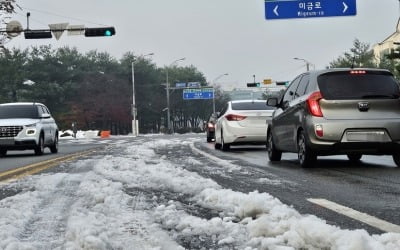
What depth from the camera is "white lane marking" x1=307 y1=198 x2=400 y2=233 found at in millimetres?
3883

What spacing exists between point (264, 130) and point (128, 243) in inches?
450

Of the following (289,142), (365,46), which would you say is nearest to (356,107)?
(289,142)

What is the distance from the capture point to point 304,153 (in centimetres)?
884

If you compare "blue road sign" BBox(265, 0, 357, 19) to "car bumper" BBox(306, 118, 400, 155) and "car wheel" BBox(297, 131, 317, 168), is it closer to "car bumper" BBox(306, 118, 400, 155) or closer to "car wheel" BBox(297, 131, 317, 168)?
"car wheel" BBox(297, 131, 317, 168)

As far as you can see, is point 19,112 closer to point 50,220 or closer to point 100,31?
point 50,220

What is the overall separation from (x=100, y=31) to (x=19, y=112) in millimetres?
13465

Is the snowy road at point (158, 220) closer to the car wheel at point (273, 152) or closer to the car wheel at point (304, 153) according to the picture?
the car wheel at point (304, 153)

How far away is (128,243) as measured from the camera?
3.48 meters

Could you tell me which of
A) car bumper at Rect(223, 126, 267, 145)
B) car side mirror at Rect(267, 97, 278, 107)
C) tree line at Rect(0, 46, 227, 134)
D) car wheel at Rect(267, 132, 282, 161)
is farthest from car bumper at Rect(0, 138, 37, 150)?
tree line at Rect(0, 46, 227, 134)

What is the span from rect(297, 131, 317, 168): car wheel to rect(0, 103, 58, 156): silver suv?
8.75 meters

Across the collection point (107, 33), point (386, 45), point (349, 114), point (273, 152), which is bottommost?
point (273, 152)

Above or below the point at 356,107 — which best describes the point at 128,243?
below

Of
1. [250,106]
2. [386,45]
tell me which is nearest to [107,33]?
[250,106]

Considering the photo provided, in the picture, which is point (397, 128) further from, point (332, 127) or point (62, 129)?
point (62, 129)
